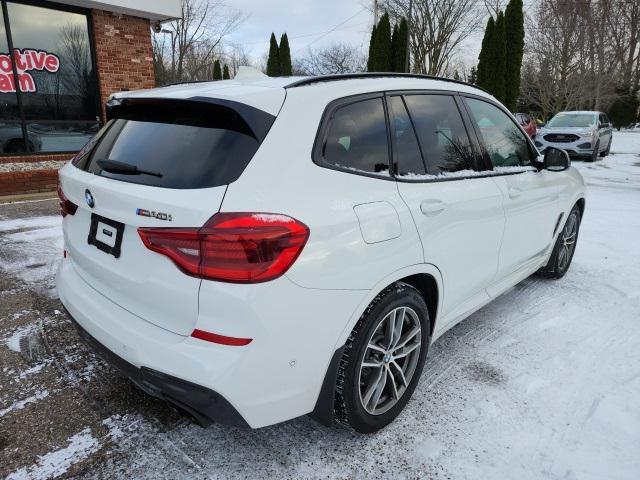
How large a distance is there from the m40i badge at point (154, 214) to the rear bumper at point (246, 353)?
0.97ft

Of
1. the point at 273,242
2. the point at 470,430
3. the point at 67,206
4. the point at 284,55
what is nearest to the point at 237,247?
the point at 273,242

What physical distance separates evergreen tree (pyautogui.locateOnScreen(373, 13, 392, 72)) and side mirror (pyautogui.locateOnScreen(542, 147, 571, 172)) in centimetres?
2198

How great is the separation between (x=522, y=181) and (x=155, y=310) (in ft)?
8.66

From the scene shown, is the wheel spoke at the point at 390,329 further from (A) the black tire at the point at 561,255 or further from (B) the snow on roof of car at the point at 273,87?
(A) the black tire at the point at 561,255

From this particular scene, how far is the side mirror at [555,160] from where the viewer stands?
3580mm

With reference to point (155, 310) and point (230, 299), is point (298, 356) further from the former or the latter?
point (155, 310)

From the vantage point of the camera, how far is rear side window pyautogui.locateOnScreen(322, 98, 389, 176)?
203cm

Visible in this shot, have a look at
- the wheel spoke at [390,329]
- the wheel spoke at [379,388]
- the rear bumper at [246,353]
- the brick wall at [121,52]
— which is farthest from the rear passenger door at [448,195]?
the brick wall at [121,52]

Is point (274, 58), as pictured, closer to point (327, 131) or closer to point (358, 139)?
point (358, 139)

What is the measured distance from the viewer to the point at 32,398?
2570 mm

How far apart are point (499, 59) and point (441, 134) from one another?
21545 millimetres

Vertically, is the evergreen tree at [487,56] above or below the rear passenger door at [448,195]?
above

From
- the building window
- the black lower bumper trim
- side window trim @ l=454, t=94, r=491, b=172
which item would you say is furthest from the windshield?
the black lower bumper trim

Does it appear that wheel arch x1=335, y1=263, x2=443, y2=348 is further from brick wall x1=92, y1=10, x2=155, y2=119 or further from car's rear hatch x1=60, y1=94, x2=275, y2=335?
brick wall x1=92, y1=10, x2=155, y2=119
